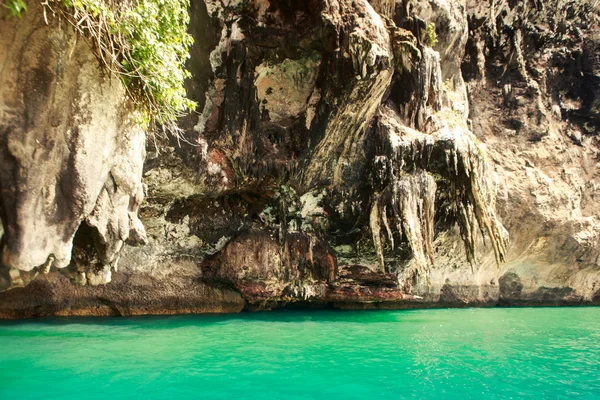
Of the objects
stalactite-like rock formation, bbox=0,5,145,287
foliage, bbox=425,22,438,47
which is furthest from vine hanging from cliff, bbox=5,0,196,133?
foliage, bbox=425,22,438,47

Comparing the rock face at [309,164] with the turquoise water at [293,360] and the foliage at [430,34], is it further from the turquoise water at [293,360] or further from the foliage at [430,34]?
the turquoise water at [293,360]

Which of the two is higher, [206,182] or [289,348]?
[206,182]

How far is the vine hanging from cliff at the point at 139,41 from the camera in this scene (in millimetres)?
5086

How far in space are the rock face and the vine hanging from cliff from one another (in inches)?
12.4

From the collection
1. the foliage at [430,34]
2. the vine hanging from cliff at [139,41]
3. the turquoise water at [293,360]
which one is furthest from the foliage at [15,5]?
the foliage at [430,34]

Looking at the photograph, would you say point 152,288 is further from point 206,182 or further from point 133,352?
point 133,352

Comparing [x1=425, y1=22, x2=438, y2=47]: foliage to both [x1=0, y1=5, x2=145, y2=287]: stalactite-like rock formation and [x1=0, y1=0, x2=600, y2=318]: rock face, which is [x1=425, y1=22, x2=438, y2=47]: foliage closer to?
[x1=0, y1=0, x2=600, y2=318]: rock face

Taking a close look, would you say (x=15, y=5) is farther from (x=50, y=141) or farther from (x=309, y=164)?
(x=309, y=164)

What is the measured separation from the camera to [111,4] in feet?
17.4

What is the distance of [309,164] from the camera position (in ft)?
43.7

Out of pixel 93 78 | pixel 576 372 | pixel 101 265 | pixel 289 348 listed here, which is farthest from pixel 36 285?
pixel 576 372

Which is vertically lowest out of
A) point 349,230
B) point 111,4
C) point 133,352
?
point 133,352

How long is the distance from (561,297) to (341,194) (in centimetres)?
1502

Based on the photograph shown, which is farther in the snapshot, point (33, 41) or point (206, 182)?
point (206, 182)
